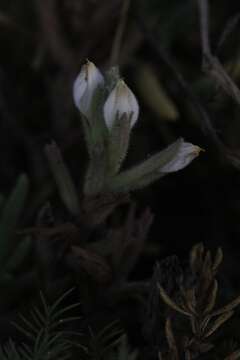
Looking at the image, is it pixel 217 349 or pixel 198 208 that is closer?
pixel 217 349

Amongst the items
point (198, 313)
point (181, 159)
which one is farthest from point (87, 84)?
point (198, 313)

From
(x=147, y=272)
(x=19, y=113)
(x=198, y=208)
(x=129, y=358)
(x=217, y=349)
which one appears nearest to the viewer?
(x=129, y=358)

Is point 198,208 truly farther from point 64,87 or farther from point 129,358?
point 129,358

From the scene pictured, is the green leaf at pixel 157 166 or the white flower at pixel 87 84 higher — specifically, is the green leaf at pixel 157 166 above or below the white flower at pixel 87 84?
below

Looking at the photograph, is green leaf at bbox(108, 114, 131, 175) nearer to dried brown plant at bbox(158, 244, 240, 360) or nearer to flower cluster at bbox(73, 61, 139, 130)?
flower cluster at bbox(73, 61, 139, 130)

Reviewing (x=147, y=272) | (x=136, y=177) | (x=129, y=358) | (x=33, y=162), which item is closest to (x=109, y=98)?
(x=136, y=177)

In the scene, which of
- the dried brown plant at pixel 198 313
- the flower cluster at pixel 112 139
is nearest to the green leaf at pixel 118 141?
the flower cluster at pixel 112 139

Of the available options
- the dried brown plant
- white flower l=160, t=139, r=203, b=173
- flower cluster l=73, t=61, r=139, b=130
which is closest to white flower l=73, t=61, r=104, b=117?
flower cluster l=73, t=61, r=139, b=130

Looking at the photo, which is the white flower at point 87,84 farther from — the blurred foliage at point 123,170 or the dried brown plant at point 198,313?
the dried brown plant at point 198,313
